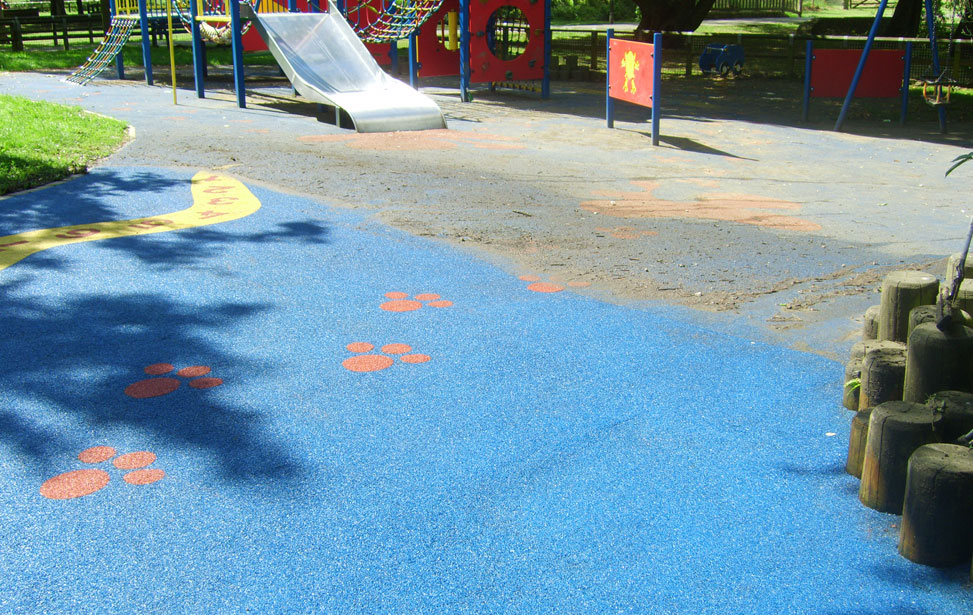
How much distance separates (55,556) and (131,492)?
1.38 feet

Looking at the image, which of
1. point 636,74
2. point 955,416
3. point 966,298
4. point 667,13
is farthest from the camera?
point 667,13

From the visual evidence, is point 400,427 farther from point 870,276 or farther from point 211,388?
point 870,276

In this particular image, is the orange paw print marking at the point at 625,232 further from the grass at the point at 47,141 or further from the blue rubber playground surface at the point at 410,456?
the grass at the point at 47,141

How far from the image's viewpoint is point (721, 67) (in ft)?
73.9

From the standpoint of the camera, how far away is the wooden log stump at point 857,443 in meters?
3.49

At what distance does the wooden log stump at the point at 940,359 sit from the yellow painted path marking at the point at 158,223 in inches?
221

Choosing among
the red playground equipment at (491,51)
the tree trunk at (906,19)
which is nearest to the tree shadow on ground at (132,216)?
the red playground equipment at (491,51)

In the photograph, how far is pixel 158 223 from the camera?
24.4 ft

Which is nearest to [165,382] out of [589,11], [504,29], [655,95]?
[655,95]

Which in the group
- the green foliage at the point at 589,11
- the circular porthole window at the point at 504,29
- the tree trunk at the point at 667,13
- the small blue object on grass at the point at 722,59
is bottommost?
the small blue object on grass at the point at 722,59

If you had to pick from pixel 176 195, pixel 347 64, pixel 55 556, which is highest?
pixel 347 64

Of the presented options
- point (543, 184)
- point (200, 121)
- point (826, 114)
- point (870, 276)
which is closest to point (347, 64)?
point (200, 121)

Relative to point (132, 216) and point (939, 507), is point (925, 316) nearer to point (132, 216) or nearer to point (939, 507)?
point (939, 507)

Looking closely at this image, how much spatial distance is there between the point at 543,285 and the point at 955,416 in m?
3.23
